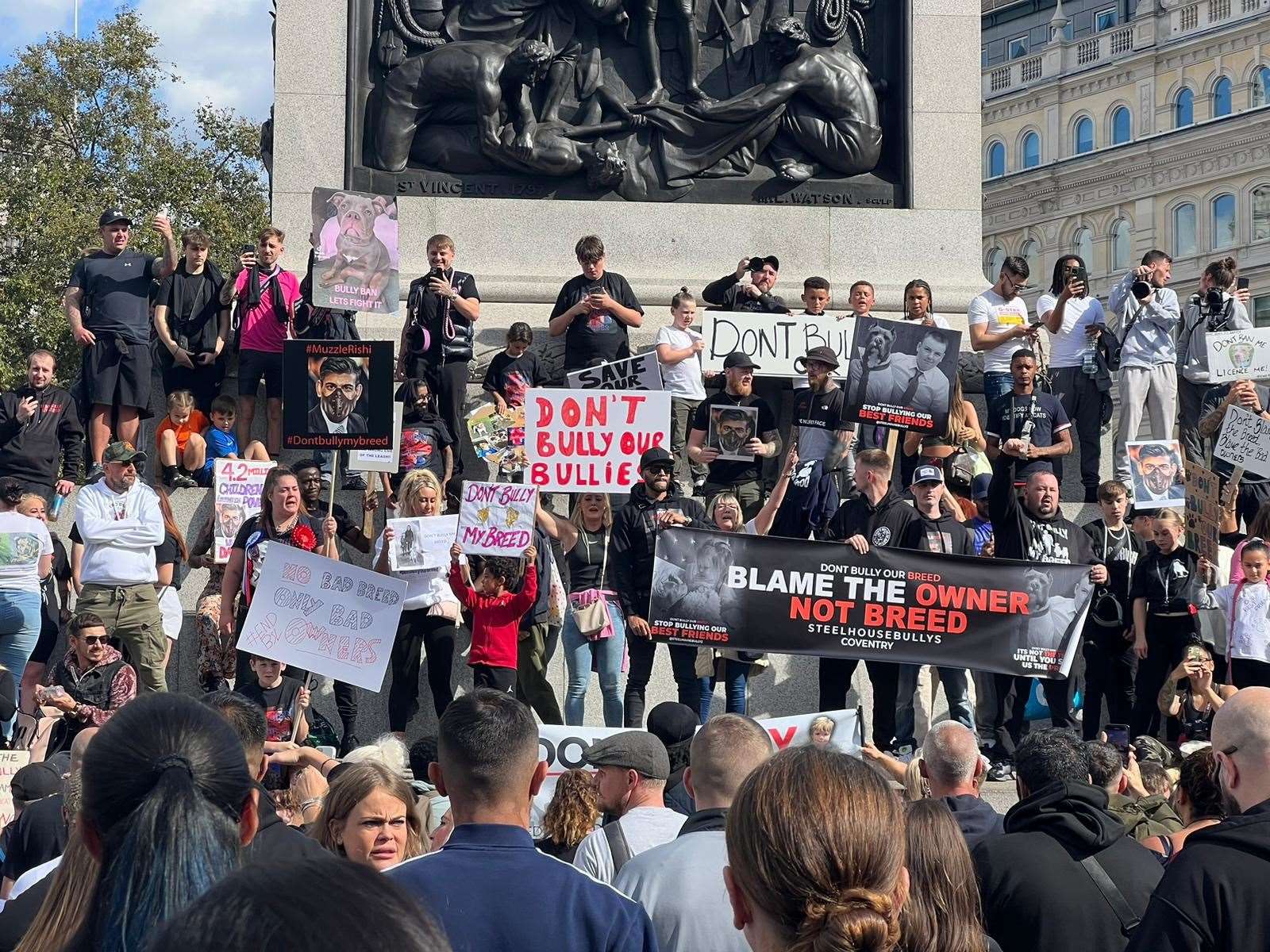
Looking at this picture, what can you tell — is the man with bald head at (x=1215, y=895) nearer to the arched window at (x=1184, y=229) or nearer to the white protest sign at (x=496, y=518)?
the white protest sign at (x=496, y=518)

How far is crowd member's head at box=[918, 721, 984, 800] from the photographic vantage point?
18.5 ft

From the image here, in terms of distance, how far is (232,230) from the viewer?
129ft

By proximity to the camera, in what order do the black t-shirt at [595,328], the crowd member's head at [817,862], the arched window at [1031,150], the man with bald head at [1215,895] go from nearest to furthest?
the crowd member's head at [817,862], the man with bald head at [1215,895], the black t-shirt at [595,328], the arched window at [1031,150]

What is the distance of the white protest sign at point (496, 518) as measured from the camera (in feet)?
34.8

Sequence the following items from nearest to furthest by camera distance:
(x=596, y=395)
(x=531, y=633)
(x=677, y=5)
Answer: (x=531, y=633)
(x=596, y=395)
(x=677, y=5)

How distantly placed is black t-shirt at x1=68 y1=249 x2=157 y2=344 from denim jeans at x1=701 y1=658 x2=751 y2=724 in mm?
5014

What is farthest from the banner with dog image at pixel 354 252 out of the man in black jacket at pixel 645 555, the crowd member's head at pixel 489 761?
Answer: the crowd member's head at pixel 489 761

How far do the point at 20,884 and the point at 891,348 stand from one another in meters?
8.85

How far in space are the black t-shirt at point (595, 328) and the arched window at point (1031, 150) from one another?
64.4 metres

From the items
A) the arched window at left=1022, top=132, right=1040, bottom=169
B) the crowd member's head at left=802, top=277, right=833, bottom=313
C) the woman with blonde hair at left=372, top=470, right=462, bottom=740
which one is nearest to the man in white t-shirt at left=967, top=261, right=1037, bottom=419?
the crowd member's head at left=802, top=277, right=833, bottom=313

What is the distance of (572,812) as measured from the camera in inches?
245

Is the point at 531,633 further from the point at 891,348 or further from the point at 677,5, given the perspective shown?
the point at 677,5

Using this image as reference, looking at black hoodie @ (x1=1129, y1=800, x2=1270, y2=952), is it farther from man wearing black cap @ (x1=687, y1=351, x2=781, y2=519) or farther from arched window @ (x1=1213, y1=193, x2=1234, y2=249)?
arched window @ (x1=1213, y1=193, x2=1234, y2=249)

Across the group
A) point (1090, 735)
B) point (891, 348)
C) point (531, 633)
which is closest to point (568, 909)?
point (531, 633)
